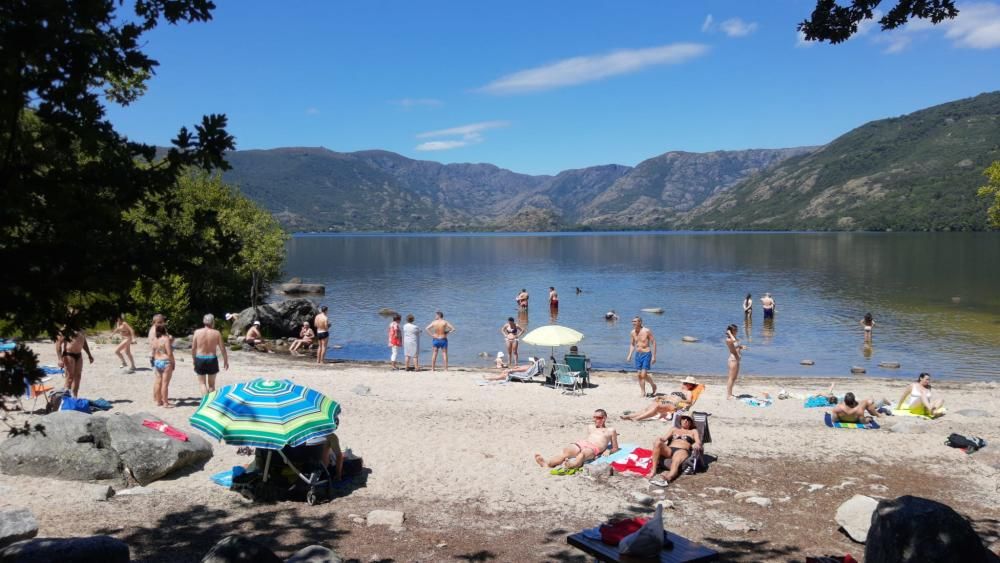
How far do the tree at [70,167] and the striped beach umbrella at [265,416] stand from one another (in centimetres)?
470

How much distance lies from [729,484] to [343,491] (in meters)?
5.97

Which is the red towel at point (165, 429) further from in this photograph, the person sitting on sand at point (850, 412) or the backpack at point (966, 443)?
the backpack at point (966, 443)

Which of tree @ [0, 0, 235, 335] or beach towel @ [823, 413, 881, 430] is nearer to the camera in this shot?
tree @ [0, 0, 235, 335]

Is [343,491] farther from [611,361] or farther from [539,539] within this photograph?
[611,361]

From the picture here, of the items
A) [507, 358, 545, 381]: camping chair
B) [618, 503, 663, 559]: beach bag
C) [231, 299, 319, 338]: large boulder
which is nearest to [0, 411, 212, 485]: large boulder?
[618, 503, 663, 559]: beach bag

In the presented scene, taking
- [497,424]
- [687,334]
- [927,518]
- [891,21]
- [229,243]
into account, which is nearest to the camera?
[229,243]

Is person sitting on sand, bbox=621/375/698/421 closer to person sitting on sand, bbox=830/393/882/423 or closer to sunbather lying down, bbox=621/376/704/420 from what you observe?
sunbather lying down, bbox=621/376/704/420

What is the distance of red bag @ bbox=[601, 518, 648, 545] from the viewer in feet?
24.0

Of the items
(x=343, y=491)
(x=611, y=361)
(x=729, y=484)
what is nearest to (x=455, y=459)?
(x=343, y=491)

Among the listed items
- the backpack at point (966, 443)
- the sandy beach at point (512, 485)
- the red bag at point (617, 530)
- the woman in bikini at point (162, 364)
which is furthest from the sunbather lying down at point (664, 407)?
the woman in bikini at point (162, 364)

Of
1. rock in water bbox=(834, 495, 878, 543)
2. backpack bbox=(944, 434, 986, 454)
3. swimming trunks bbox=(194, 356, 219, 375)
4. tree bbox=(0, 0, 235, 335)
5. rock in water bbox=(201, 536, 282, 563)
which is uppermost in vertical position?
tree bbox=(0, 0, 235, 335)

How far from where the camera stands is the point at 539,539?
8750mm

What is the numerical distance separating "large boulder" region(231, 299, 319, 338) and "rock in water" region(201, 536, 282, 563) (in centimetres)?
2458

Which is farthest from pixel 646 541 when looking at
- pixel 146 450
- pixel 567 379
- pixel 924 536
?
pixel 567 379
